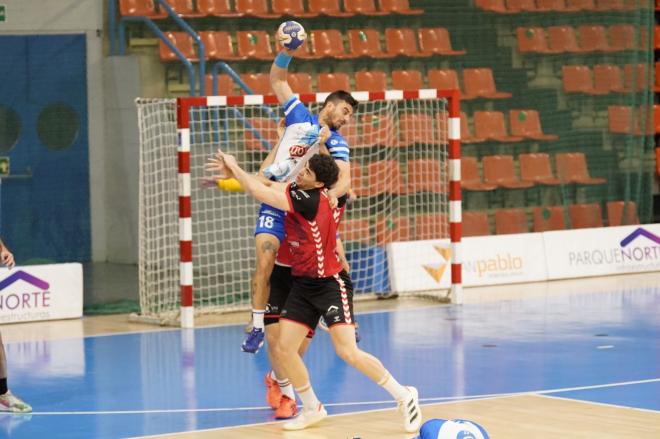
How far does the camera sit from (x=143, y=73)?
19.8m

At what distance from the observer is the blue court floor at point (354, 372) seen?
33.1ft

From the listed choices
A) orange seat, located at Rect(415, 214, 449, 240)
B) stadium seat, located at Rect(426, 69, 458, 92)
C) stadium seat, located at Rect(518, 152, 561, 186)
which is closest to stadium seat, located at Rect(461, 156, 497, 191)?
stadium seat, located at Rect(518, 152, 561, 186)

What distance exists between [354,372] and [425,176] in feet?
24.3

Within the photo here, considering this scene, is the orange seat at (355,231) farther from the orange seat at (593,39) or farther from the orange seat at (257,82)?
the orange seat at (593,39)

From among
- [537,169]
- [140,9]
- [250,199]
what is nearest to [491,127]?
[537,169]

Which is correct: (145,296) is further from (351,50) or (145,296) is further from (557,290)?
(351,50)

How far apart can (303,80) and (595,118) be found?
4.81 m

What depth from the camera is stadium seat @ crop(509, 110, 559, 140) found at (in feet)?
70.6

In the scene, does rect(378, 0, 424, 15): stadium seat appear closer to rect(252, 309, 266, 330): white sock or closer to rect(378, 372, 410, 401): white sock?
rect(252, 309, 266, 330): white sock

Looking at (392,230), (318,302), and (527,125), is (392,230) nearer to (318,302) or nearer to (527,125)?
(527,125)

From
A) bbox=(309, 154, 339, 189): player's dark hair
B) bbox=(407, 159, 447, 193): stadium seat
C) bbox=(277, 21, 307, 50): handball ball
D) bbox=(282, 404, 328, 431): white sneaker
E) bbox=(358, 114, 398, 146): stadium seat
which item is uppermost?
bbox=(277, 21, 307, 50): handball ball

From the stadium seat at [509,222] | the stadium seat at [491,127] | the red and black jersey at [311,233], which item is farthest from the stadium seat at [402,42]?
the red and black jersey at [311,233]

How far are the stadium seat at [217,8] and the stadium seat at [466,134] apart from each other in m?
3.71

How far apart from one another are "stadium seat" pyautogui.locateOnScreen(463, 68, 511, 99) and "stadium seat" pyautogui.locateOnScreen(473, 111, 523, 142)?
1.03ft
